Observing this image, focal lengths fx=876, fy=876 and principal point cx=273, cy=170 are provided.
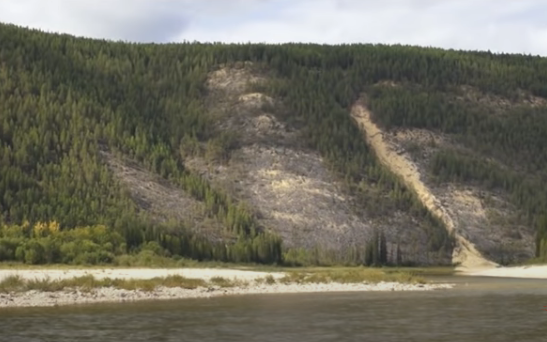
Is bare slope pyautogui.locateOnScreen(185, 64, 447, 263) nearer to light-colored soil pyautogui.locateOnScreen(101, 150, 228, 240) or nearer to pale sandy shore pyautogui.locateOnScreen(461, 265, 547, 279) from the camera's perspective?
light-colored soil pyautogui.locateOnScreen(101, 150, 228, 240)

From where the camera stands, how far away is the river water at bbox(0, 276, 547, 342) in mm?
43500

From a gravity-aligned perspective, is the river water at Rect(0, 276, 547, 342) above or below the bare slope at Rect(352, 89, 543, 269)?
below

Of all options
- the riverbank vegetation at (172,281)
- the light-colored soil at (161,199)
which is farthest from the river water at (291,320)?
the light-colored soil at (161,199)

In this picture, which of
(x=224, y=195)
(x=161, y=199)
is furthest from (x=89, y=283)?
(x=224, y=195)

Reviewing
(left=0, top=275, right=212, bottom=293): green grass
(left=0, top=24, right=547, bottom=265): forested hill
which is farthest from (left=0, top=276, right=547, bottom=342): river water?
(left=0, top=24, right=547, bottom=265): forested hill

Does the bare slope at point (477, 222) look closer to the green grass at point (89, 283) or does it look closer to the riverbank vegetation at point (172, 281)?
the riverbank vegetation at point (172, 281)

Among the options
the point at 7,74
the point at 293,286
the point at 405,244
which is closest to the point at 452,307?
the point at 293,286

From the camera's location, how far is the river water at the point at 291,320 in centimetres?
4350

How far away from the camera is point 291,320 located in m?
51.2

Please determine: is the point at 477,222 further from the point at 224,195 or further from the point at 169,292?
the point at 169,292

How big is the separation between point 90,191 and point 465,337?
12110 cm

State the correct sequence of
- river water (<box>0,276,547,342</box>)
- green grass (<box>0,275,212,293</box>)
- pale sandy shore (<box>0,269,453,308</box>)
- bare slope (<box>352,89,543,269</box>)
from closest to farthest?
river water (<box>0,276,547,342</box>) → pale sandy shore (<box>0,269,453,308</box>) → green grass (<box>0,275,212,293</box>) → bare slope (<box>352,89,543,269</box>)

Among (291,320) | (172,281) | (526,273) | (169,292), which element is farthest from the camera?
(526,273)

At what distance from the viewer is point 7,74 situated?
19000cm
